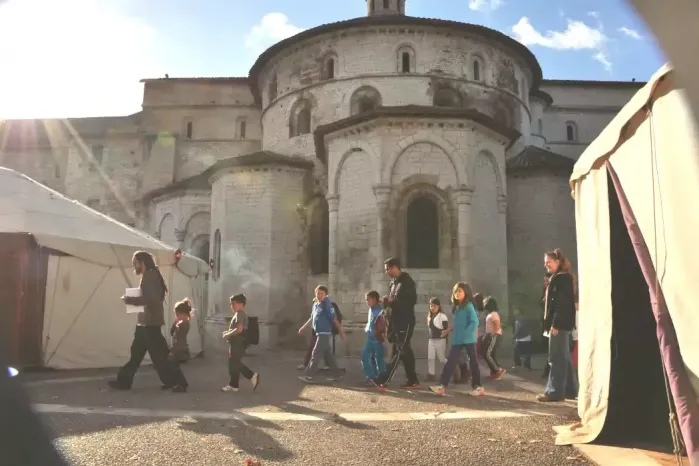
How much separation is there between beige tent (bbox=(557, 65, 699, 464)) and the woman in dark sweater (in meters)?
1.25

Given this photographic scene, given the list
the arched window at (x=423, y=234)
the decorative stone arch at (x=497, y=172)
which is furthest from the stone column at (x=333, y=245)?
the decorative stone arch at (x=497, y=172)

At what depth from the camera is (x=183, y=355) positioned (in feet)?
26.9

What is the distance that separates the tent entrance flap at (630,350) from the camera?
4664 mm

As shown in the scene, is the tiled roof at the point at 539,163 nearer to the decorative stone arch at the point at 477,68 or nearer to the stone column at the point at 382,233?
the decorative stone arch at the point at 477,68

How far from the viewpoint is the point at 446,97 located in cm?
1908

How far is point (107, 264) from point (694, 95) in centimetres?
1046

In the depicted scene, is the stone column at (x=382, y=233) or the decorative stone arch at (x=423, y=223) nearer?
the stone column at (x=382, y=233)

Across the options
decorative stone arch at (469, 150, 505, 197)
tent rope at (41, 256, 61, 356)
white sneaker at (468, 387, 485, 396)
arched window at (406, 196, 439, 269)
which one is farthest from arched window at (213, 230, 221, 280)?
white sneaker at (468, 387, 485, 396)

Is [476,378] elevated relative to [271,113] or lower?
lower

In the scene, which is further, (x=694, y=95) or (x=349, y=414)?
(x=349, y=414)

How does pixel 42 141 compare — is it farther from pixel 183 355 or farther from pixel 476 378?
pixel 476 378

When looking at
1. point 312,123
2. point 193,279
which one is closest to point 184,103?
point 312,123

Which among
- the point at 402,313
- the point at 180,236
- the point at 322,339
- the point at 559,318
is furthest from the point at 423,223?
the point at 180,236

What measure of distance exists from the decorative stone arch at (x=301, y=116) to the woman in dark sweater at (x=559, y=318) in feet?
47.8
